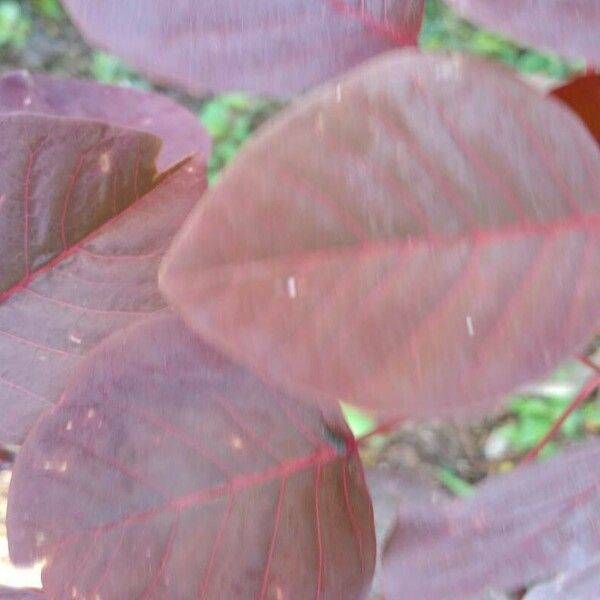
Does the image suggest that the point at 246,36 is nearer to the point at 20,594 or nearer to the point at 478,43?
the point at 20,594

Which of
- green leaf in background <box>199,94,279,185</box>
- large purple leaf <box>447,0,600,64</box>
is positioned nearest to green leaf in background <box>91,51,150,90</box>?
green leaf in background <box>199,94,279,185</box>

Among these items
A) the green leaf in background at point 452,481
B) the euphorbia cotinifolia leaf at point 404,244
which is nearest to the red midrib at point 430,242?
the euphorbia cotinifolia leaf at point 404,244

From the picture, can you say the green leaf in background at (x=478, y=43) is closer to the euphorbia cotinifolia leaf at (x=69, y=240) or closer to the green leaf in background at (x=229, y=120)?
the green leaf in background at (x=229, y=120)

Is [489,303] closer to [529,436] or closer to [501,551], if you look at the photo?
[501,551]

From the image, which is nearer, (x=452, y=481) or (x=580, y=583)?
(x=580, y=583)

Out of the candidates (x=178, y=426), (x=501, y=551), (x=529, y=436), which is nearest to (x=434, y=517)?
(x=501, y=551)

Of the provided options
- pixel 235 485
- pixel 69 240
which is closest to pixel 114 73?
pixel 69 240
